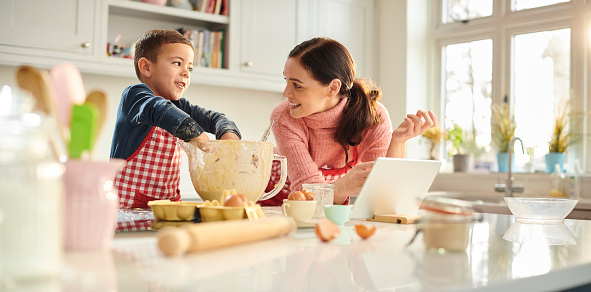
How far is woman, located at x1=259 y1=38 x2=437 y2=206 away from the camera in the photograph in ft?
6.41

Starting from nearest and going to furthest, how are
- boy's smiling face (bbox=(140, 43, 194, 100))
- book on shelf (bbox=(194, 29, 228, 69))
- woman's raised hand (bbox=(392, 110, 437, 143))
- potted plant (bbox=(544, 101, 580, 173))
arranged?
woman's raised hand (bbox=(392, 110, 437, 143)) → boy's smiling face (bbox=(140, 43, 194, 100)) → book on shelf (bbox=(194, 29, 228, 69)) → potted plant (bbox=(544, 101, 580, 173))

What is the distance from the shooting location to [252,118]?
12.8 ft

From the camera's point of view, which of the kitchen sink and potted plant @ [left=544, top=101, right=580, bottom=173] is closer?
the kitchen sink

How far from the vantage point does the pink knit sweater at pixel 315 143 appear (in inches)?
75.1

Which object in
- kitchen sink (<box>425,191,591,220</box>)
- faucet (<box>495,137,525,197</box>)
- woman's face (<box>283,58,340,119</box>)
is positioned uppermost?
woman's face (<box>283,58,340,119</box>)

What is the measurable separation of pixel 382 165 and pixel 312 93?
82 centimetres

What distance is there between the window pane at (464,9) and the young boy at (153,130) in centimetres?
286

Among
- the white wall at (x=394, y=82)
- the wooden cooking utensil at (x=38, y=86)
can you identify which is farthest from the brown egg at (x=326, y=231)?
the white wall at (x=394, y=82)

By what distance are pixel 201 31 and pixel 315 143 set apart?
5.48ft

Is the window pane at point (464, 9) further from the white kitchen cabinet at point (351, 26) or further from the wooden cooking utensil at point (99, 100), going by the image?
the wooden cooking utensil at point (99, 100)

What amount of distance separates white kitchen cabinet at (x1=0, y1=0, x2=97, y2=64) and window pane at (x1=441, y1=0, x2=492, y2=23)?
8.68ft

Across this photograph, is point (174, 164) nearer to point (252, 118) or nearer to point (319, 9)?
point (252, 118)

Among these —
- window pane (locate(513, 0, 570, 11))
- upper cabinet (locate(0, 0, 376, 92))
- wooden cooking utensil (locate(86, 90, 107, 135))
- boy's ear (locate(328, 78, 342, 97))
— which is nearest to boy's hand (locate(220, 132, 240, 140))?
boy's ear (locate(328, 78, 342, 97))

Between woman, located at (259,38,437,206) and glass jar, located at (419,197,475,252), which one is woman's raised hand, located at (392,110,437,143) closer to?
woman, located at (259,38,437,206)
